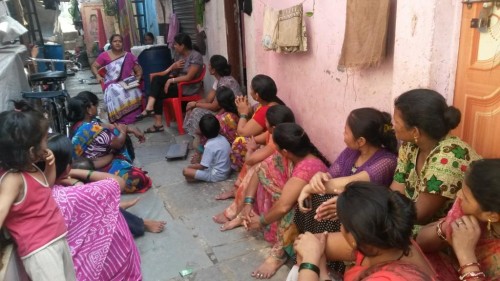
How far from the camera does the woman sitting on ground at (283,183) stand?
2.68 meters

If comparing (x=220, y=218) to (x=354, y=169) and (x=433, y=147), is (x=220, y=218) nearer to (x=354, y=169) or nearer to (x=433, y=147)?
(x=354, y=169)

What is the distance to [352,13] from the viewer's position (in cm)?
259

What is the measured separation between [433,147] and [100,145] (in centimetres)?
307

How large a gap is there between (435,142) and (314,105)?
182cm

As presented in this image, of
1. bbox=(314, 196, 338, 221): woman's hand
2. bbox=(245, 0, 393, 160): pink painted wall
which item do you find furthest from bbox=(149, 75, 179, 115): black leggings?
bbox=(314, 196, 338, 221): woman's hand

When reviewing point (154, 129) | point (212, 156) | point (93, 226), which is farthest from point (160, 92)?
point (93, 226)

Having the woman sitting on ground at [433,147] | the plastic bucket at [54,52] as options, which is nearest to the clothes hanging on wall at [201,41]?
the woman sitting on ground at [433,147]

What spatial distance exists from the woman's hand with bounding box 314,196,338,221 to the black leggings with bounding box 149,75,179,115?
14.9ft

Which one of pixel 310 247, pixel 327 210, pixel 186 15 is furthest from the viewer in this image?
pixel 186 15

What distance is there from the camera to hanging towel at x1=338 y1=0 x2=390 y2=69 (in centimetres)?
246

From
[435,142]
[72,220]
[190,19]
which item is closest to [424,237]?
[435,142]

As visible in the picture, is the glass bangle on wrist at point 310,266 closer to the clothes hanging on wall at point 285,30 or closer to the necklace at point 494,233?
the necklace at point 494,233

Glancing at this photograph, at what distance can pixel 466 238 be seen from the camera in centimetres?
156

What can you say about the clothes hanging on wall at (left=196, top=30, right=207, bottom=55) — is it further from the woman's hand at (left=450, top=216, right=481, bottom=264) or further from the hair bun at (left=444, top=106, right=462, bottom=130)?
the woman's hand at (left=450, top=216, right=481, bottom=264)
